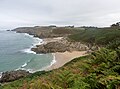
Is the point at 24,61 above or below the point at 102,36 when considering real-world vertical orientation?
below

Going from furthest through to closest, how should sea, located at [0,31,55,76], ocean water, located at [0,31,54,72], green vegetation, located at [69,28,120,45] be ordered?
green vegetation, located at [69,28,120,45]
ocean water, located at [0,31,54,72]
sea, located at [0,31,55,76]

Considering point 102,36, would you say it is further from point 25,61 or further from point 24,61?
point 24,61

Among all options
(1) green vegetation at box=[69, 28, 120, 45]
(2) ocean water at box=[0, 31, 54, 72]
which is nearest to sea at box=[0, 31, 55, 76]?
(2) ocean water at box=[0, 31, 54, 72]

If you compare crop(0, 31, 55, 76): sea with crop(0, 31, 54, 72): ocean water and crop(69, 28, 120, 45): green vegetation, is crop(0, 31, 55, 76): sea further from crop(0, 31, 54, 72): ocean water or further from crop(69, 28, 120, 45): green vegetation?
crop(69, 28, 120, 45): green vegetation

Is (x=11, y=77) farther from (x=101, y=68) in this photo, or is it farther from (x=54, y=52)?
(x=54, y=52)

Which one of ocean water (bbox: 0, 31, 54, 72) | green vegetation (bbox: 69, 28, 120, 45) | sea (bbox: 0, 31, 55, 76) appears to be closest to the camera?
sea (bbox: 0, 31, 55, 76)

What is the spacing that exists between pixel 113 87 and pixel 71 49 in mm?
67306

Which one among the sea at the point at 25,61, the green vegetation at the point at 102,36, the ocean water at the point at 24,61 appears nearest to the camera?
the sea at the point at 25,61

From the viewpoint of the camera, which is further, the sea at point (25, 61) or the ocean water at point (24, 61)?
the ocean water at point (24, 61)

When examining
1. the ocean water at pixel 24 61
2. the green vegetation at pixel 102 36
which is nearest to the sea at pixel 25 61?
the ocean water at pixel 24 61

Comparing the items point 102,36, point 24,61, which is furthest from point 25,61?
point 102,36

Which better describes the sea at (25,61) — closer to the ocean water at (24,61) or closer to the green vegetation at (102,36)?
the ocean water at (24,61)

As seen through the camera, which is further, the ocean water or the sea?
the ocean water

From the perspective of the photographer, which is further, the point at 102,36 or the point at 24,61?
the point at 102,36
